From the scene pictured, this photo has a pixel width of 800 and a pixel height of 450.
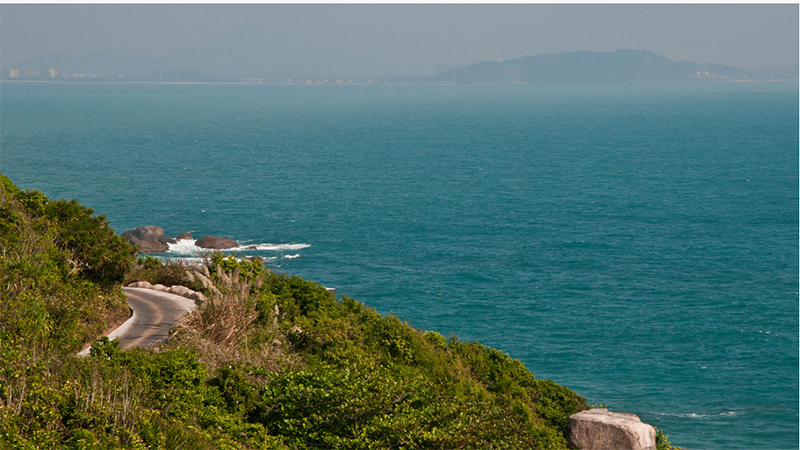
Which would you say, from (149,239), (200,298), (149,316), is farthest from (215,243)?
(200,298)

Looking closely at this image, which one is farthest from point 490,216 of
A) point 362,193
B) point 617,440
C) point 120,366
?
point 120,366

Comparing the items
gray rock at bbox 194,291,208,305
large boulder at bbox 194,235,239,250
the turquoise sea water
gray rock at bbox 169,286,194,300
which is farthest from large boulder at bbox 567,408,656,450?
large boulder at bbox 194,235,239,250

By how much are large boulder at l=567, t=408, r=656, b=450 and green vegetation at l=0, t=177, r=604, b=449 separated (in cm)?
84

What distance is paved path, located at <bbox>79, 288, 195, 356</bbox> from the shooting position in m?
23.0

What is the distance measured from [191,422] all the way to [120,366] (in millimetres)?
2483

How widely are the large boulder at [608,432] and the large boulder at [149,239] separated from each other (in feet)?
199

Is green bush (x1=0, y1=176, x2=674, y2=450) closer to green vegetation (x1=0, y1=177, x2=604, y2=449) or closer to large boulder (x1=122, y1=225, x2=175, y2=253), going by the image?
green vegetation (x1=0, y1=177, x2=604, y2=449)

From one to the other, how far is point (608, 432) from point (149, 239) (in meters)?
64.9

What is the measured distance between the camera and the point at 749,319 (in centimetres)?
5934

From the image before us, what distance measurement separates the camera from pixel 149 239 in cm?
7575

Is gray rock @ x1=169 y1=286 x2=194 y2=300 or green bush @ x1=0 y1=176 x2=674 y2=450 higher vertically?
green bush @ x1=0 y1=176 x2=674 y2=450

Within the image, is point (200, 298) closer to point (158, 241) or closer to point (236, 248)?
point (236, 248)

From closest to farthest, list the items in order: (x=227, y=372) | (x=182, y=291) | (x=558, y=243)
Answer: (x=227, y=372)
(x=182, y=291)
(x=558, y=243)

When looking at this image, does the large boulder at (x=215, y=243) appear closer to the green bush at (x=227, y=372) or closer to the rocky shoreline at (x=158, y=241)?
the rocky shoreline at (x=158, y=241)
